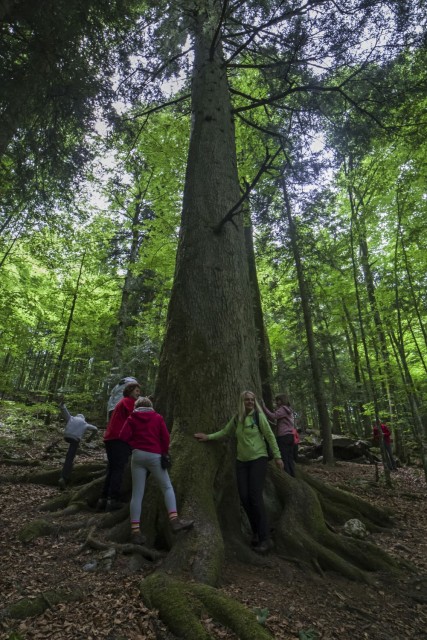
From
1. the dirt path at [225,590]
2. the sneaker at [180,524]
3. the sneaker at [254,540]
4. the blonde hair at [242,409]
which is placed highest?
the blonde hair at [242,409]

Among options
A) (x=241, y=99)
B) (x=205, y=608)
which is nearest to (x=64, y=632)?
(x=205, y=608)

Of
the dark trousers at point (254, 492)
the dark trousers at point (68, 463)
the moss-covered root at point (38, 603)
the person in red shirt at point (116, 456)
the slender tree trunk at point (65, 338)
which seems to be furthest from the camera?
the slender tree trunk at point (65, 338)

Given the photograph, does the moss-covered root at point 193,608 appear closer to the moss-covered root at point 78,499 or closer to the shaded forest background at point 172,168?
the moss-covered root at point 78,499

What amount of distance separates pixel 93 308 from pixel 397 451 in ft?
47.4

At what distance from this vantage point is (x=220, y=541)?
144 inches

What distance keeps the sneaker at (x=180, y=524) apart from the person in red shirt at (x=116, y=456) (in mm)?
1258

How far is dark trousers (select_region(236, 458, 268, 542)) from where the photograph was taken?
4.10 m

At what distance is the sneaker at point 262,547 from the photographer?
398cm

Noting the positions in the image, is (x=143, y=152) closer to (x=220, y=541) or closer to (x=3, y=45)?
(x=3, y=45)

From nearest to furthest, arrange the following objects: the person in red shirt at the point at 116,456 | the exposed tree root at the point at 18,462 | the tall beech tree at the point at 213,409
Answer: the tall beech tree at the point at 213,409 < the person in red shirt at the point at 116,456 < the exposed tree root at the point at 18,462

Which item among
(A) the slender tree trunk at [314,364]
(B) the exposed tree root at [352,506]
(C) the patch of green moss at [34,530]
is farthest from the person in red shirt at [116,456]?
(A) the slender tree trunk at [314,364]

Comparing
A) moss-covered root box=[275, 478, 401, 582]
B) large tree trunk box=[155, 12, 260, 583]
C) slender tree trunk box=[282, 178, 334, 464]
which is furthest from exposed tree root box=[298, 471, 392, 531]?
slender tree trunk box=[282, 178, 334, 464]

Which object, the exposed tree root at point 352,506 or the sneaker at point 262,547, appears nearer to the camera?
the sneaker at point 262,547

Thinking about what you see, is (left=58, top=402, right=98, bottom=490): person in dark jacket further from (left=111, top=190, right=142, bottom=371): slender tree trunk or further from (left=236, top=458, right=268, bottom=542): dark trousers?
(left=111, top=190, right=142, bottom=371): slender tree trunk
